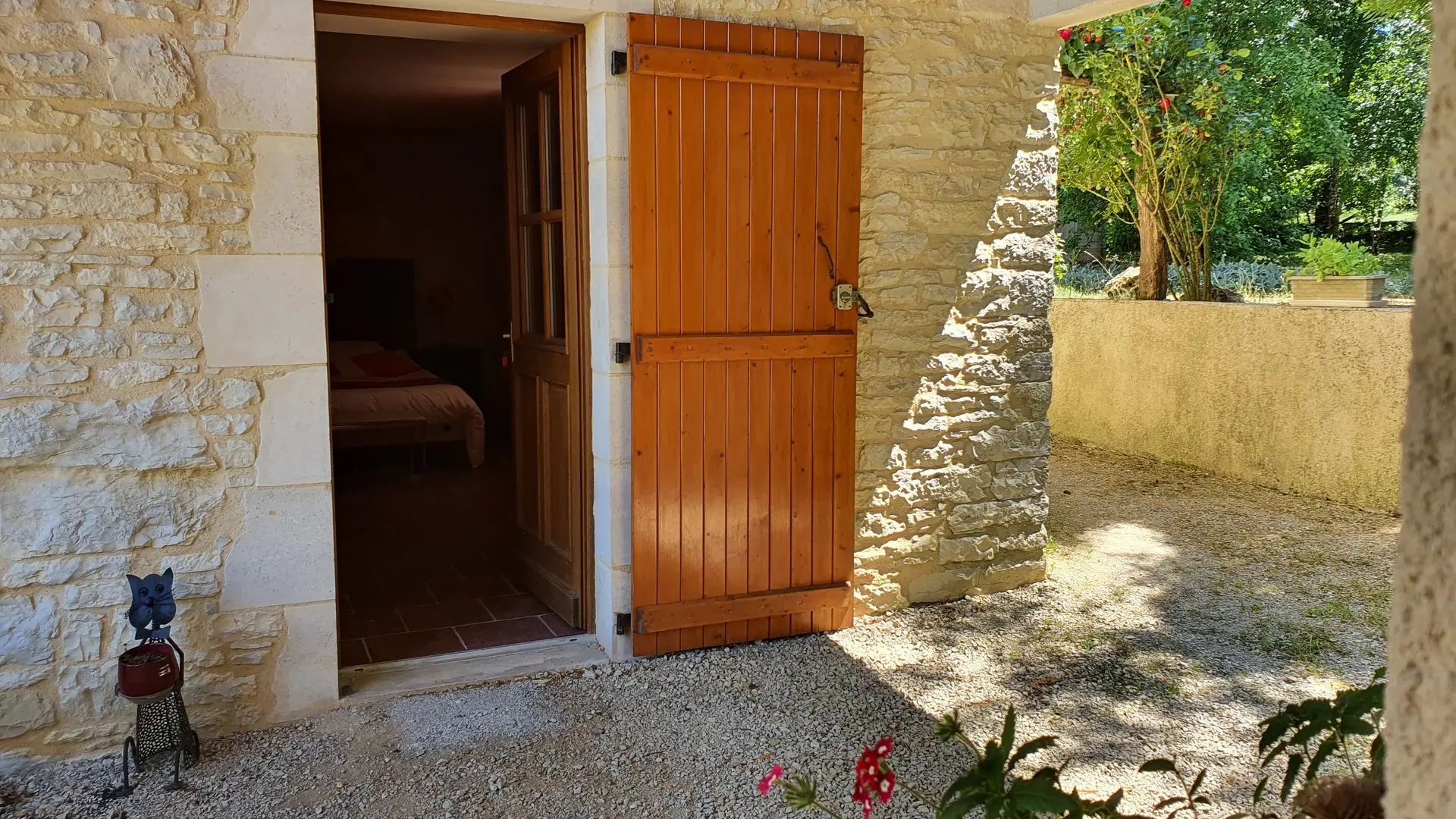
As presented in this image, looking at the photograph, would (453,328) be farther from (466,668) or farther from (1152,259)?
(466,668)

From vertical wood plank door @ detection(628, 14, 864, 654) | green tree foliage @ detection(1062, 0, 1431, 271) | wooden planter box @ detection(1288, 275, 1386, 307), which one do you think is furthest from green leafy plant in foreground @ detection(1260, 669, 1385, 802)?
green tree foliage @ detection(1062, 0, 1431, 271)

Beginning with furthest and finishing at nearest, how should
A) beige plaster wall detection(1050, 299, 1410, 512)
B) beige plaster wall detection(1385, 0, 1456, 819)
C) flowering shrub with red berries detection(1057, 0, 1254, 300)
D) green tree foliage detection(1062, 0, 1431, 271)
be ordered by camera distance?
1. green tree foliage detection(1062, 0, 1431, 271)
2. flowering shrub with red berries detection(1057, 0, 1254, 300)
3. beige plaster wall detection(1050, 299, 1410, 512)
4. beige plaster wall detection(1385, 0, 1456, 819)

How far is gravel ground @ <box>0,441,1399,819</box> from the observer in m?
3.08

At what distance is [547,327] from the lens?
4.43 m

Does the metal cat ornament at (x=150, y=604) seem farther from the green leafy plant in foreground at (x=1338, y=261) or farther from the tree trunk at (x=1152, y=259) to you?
the tree trunk at (x=1152, y=259)

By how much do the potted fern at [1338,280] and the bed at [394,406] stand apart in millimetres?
5287

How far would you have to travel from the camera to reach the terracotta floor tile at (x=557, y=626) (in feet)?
14.0

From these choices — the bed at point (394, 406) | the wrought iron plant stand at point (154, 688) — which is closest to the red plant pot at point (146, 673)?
the wrought iron plant stand at point (154, 688)

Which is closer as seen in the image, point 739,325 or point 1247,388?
point 739,325

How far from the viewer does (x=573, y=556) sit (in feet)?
14.0

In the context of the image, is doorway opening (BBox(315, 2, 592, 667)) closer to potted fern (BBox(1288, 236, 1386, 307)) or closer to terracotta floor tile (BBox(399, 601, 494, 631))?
terracotta floor tile (BBox(399, 601, 494, 631))

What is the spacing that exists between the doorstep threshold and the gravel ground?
0.24 feet

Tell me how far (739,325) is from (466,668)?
158 centimetres

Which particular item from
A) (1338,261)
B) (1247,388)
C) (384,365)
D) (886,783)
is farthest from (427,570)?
(1338,261)
